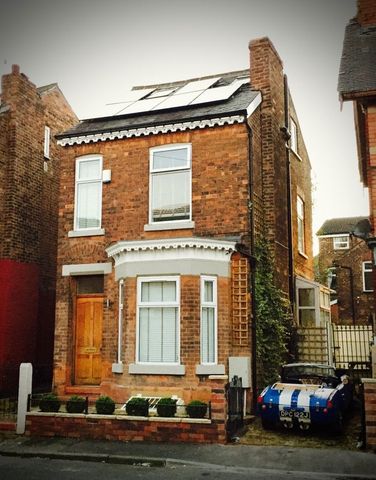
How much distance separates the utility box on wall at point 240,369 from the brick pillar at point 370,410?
3676 mm

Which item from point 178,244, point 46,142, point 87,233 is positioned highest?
point 46,142

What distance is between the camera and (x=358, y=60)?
41.8ft

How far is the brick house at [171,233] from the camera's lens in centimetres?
1270

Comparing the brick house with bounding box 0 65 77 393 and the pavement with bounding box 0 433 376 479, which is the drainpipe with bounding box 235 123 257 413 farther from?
the brick house with bounding box 0 65 77 393

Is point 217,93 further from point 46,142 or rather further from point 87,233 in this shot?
point 46,142

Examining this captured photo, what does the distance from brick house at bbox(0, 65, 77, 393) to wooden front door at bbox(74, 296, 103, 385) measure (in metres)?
2.41

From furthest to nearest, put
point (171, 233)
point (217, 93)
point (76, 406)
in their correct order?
point (217, 93)
point (171, 233)
point (76, 406)

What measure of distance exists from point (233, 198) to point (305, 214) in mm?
6927

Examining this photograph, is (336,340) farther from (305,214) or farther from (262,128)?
(262,128)

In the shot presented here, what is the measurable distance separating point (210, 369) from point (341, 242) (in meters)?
32.4

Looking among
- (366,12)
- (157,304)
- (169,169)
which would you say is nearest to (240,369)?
(157,304)

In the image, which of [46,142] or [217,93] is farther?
[46,142]

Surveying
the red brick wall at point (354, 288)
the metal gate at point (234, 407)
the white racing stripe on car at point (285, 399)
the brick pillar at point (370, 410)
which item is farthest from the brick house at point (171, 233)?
the red brick wall at point (354, 288)

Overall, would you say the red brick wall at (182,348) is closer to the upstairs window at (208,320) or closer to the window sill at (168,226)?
the upstairs window at (208,320)
